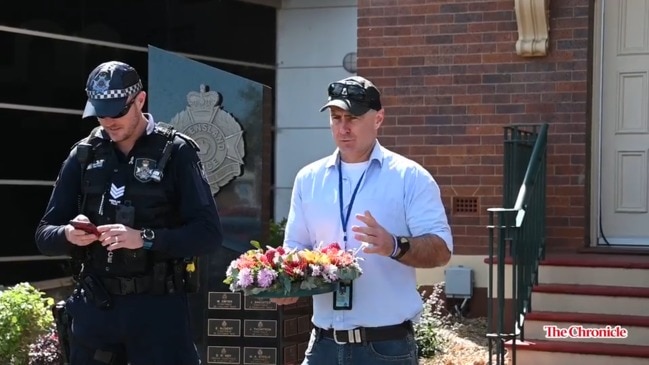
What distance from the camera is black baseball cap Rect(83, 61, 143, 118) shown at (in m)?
3.94

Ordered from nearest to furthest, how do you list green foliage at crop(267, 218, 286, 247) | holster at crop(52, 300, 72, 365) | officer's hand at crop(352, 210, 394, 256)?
officer's hand at crop(352, 210, 394, 256) < holster at crop(52, 300, 72, 365) < green foliage at crop(267, 218, 286, 247)

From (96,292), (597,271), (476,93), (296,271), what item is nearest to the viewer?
(296,271)

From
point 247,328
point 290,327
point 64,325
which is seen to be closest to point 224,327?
point 247,328

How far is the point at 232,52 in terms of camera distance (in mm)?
13133

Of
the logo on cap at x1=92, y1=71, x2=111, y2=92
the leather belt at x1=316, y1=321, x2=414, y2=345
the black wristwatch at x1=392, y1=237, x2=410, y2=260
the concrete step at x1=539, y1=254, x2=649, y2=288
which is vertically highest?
the logo on cap at x1=92, y1=71, x2=111, y2=92

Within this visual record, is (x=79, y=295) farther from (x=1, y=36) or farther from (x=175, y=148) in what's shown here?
(x=1, y=36)

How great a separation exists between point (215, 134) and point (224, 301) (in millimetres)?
1158

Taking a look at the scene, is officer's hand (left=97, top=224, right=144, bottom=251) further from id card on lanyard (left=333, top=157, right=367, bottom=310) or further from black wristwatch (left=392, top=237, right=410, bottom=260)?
black wristwatch (left=392, top=237, right=410, bottom=260)

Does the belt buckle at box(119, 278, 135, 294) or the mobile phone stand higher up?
the mobile phone

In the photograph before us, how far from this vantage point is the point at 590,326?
7.27m

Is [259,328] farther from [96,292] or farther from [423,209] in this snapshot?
[423,209]

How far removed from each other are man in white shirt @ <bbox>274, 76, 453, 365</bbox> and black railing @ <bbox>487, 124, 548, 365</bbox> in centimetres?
290

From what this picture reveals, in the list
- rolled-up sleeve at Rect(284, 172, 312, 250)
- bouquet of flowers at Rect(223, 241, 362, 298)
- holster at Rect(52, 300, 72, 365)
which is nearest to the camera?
bouquet of flowers at Rect(223, 241, 362, 298)

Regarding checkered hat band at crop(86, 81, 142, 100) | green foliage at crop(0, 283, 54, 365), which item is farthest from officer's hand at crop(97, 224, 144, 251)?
green foliage at crop(0, 283, 54, 365)
